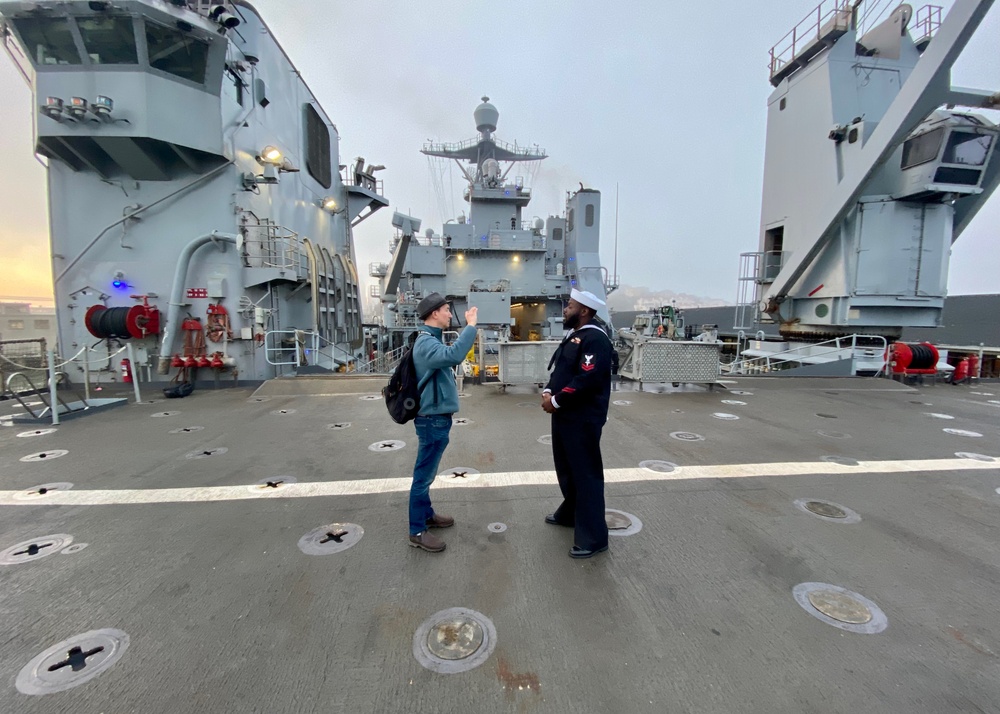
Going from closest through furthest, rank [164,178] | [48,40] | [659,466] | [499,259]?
[659,466], [48,40], [164,178], [499,259]

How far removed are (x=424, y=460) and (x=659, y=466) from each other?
8.47ft

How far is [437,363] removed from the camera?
98.3 inches

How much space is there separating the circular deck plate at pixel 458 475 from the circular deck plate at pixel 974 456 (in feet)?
17.4

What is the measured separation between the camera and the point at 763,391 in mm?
8102

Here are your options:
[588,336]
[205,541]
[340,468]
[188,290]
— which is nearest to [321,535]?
[205,541]

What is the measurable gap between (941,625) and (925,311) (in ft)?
47.7

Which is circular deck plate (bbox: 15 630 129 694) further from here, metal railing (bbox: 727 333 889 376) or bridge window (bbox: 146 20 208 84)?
metal railing (bbox: 727 333 889 376)

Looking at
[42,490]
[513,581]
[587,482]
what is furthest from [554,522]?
[42,490]

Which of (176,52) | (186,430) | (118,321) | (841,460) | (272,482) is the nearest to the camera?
(272,482)

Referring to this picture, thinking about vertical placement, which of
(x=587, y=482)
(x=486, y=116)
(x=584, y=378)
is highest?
(x=486, y=116)

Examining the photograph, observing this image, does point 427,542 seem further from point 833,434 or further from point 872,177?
point 872,177

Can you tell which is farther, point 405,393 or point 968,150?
point 968,150

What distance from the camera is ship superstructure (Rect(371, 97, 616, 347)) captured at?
72.8ft

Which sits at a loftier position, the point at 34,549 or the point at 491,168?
the point at 491,168
